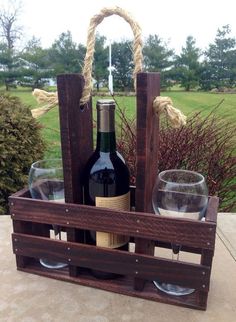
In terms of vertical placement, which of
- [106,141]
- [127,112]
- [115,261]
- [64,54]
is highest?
[64,54]

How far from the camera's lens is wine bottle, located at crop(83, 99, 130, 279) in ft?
2.34

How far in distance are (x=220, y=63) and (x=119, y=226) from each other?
1926 cm

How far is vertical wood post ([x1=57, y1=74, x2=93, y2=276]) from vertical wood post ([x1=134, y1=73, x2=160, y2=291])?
130 mm

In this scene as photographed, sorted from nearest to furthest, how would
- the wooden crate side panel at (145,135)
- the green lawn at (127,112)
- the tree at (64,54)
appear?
the wooden crate side panel at (145,135)
the green lawn at (127,112)
the tree at (64,54)

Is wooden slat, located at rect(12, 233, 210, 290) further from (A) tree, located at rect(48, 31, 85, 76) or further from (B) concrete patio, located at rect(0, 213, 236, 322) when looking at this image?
(A) tree, located at rect(48, 31, 85, 76)

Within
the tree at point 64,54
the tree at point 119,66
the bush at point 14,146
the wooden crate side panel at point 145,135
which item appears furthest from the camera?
the tree at point 64,54

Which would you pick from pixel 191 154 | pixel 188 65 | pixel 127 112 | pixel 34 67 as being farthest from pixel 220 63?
pixel 191 154

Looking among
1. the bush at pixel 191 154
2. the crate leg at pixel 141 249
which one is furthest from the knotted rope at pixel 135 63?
the bush at pixel 191 154

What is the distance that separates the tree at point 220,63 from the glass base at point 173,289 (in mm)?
18473

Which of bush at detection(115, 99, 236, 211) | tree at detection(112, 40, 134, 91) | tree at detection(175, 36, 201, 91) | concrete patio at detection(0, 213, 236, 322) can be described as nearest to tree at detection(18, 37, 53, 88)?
tree at detection(112, 40, 134, 91)

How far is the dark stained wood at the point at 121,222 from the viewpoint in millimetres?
652

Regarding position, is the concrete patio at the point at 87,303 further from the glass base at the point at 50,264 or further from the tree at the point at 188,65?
the tree at the point at 188,65

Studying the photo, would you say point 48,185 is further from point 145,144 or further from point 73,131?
point 145,144

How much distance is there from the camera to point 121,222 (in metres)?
0.69
